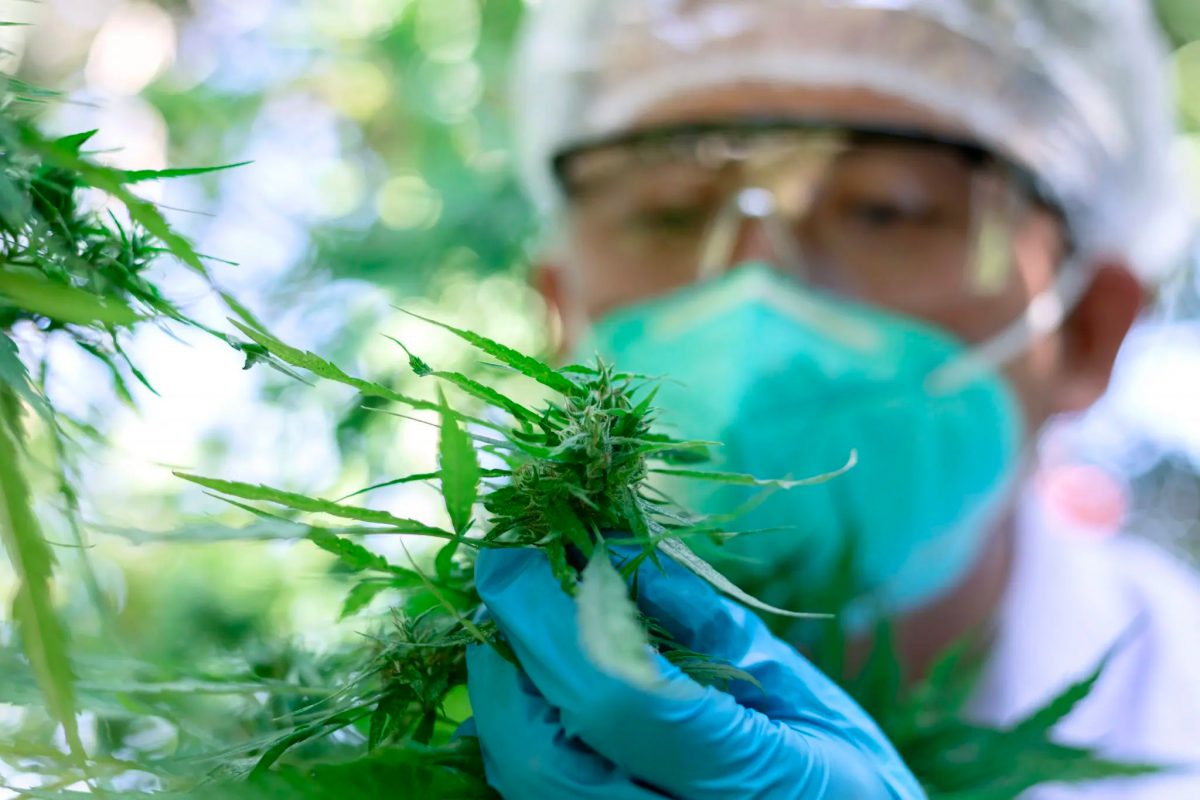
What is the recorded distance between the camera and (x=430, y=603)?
33cm

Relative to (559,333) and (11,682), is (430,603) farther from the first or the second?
(559,333)

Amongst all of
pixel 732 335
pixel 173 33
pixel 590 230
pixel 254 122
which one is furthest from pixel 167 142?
pixel 732 335

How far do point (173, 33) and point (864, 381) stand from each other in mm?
1625

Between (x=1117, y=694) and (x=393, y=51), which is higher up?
(x=393, y=51)

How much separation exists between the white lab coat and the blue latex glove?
0.63 metres

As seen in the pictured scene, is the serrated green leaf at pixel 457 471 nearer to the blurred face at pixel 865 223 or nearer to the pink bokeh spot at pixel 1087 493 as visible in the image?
the blurred face at pixel 865 223

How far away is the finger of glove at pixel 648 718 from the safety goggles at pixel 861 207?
0.67 meters

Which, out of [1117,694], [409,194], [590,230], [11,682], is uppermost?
[409,194]

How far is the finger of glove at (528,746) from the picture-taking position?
261 millimetres

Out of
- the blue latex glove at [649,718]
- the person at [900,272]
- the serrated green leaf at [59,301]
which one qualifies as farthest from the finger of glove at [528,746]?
the person at [900,272]

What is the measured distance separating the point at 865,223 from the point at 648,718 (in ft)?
2.54

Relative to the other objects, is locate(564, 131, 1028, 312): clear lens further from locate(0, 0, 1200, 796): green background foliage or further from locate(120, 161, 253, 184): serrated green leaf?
locate(120, 161, 253, 184): serrated green leaf

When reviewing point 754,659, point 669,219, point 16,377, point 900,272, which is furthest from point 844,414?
point 16,377

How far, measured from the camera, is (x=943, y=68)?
915mm
